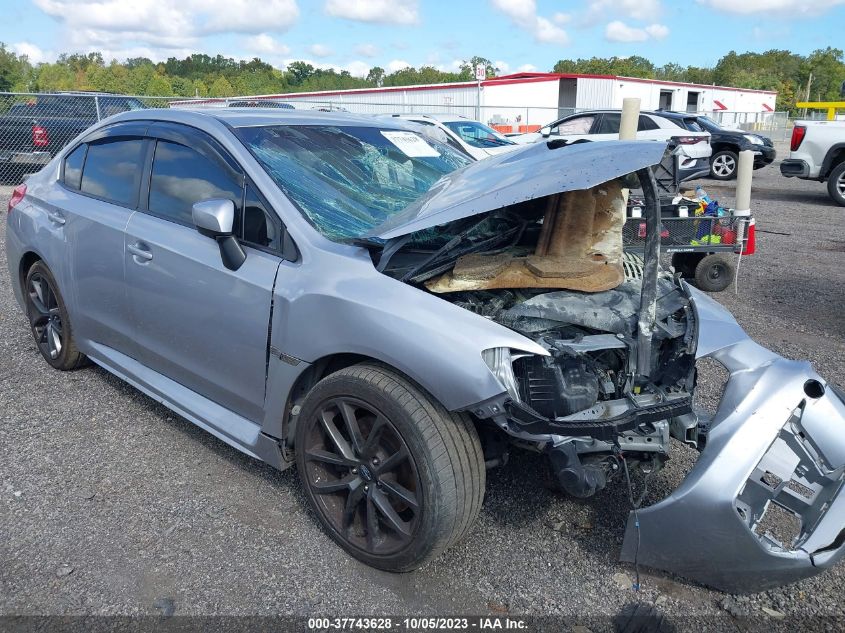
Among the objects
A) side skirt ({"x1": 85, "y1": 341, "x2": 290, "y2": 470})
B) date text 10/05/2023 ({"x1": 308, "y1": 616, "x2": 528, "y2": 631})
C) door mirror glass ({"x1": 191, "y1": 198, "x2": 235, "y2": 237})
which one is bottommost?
date text 10/05/2023 ({"x1": 308, "y1": 616, "x2": 528, "y2": 631})

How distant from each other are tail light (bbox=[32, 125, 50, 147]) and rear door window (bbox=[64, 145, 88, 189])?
10.3 meters

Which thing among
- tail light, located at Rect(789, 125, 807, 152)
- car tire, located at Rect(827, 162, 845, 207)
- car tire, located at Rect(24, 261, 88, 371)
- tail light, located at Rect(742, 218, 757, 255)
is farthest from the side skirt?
car tire, located at Rect(827, 162, 845, 207)

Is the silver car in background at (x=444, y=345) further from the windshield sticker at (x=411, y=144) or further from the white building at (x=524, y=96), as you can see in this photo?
the white building at (x=524, y=96)

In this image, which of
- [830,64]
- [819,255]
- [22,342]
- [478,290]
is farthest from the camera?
[830,64]

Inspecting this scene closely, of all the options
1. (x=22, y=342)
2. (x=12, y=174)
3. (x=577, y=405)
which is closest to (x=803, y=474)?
(x=577, y=405)

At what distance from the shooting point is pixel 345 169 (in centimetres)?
337

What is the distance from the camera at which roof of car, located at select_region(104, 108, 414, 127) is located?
339 centimetres

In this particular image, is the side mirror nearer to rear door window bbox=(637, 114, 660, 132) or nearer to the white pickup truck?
the white pickup truck

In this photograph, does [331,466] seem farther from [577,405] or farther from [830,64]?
[830,64]

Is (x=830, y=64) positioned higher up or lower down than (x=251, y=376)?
higher up

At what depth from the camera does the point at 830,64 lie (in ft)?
251

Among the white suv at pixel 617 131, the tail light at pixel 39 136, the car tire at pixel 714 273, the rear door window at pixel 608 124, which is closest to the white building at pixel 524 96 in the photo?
the white suv at pixel 617 131

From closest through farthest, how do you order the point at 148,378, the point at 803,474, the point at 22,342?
1. the point at 803,474
2. the point at 148,378
3. the point at 22,342

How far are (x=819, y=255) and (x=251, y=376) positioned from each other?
790cm
